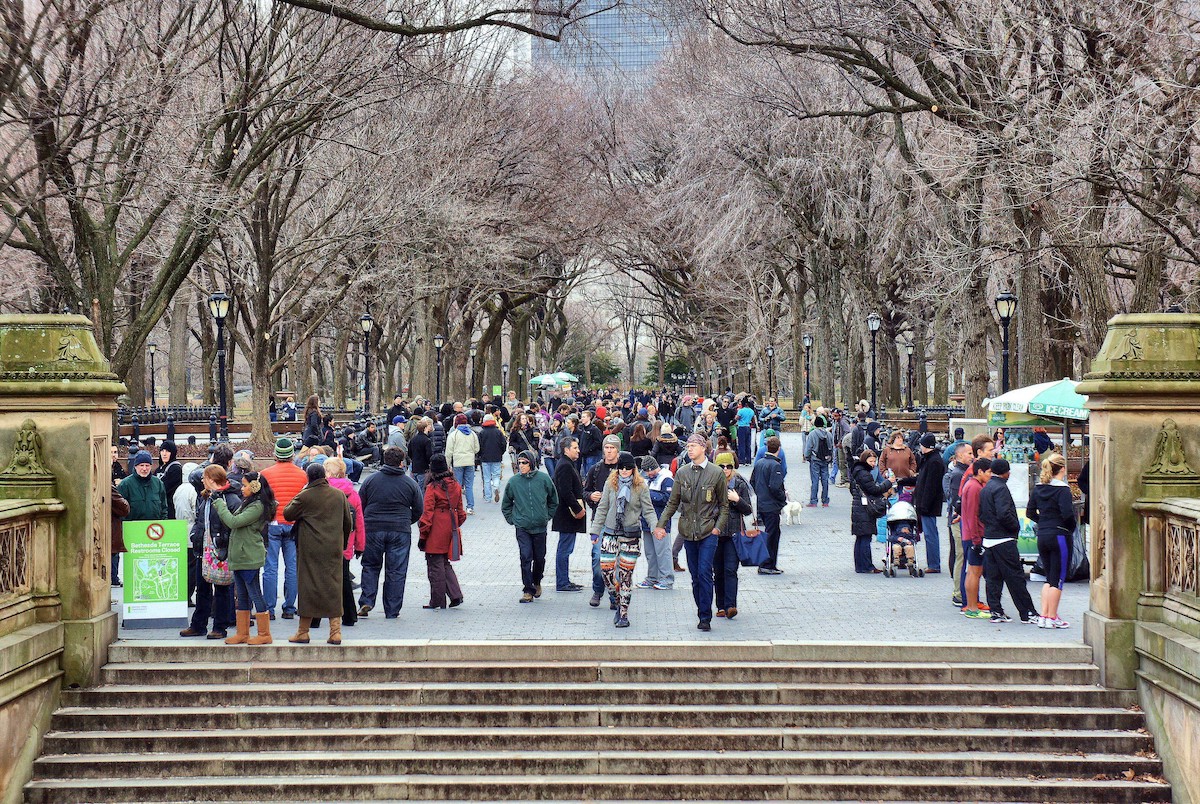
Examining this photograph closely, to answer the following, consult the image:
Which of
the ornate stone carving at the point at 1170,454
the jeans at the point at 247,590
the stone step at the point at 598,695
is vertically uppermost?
the ornate stone carving at the point at 1170,454

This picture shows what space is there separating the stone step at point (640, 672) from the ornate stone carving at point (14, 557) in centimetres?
103

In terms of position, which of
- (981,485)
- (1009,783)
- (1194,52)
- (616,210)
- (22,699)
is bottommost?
(1009,783)

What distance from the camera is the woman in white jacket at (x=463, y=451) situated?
783 inches

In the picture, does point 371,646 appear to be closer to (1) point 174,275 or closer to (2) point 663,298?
(1) point 174,275

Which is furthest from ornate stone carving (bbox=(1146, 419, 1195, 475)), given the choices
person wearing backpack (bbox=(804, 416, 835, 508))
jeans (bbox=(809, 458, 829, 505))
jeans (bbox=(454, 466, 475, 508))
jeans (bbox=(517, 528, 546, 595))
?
jeans (bbox=(454, 466, 475, 508))

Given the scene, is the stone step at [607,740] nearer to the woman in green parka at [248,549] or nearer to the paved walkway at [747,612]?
the woman in green parka at [248,549]

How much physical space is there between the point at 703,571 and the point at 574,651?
1.57 m

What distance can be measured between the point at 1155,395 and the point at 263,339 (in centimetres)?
2307

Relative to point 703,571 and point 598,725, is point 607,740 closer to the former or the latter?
point 598,725

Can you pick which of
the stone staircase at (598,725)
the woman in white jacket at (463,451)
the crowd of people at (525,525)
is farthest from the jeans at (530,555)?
the woman in white jacket at (463,451)

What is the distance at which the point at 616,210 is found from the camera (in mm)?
50344

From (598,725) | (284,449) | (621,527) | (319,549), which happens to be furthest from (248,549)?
(621,527)

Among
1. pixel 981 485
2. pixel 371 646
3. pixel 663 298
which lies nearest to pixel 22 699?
pixel 371 646

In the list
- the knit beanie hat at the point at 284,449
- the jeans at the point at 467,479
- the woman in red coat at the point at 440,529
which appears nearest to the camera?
the knit beanie hat at the point at 284,449
